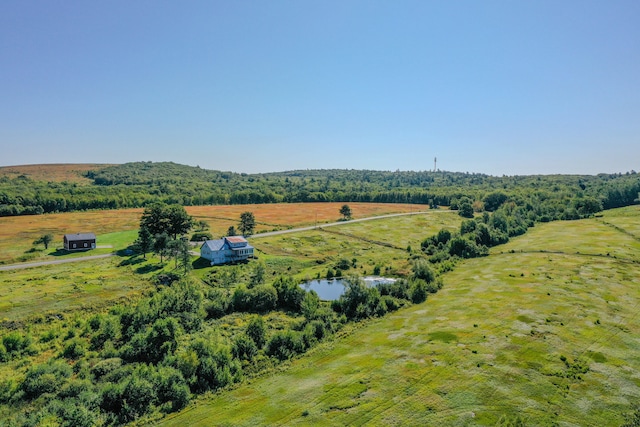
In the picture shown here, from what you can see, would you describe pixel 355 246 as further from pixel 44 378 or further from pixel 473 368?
pixel 44 378

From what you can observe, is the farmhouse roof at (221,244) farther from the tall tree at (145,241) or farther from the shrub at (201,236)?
the shrub at (201,236)

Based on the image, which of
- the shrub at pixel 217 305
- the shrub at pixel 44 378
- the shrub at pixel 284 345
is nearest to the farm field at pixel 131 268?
the shrub at pixel 217 305

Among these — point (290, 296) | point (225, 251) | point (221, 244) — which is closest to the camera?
point (290, 296)

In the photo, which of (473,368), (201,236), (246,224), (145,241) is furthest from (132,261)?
(473,368)

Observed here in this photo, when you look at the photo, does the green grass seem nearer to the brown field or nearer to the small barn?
the small barn

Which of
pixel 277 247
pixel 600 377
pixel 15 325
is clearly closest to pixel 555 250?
pixel 600 377

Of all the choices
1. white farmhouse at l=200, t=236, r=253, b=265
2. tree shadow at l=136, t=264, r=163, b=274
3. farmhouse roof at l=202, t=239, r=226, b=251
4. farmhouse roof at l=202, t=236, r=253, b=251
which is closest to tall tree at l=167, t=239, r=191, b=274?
tree shadow at l=136, t=264, r=163, b=274
